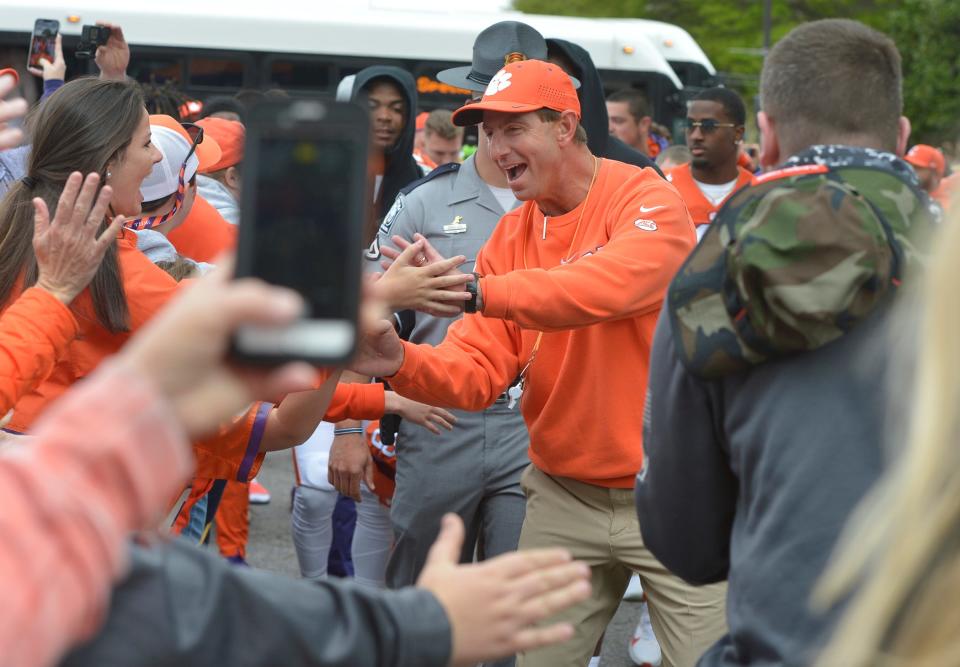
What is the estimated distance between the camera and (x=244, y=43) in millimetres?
14781

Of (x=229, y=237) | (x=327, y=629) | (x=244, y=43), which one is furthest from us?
(x=244, y=43)

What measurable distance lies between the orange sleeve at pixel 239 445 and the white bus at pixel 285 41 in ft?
37.6

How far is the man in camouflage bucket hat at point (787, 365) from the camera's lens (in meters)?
1.98

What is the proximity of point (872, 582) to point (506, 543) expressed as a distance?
3.18m

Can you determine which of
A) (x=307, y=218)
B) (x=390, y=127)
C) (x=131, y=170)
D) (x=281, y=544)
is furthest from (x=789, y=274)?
(x=281, y=544)

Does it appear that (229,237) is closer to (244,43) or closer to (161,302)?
(161,302)

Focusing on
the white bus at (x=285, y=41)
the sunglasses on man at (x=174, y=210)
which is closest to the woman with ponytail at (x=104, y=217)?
the sunglasses on man at (x=174, y=210)

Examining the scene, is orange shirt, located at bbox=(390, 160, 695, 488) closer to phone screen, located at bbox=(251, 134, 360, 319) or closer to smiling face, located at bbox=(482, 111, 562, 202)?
smiling face, located at bbox=(482, 111, 562, 202)

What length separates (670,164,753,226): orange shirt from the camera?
785cm

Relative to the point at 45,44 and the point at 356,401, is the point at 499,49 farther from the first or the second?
the point at 45,44

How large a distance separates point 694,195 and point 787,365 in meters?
6.05

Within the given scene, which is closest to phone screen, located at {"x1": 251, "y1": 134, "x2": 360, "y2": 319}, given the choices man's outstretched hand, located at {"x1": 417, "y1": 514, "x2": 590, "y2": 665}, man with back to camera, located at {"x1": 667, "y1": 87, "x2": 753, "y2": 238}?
man's outstretched hand, located at {"x1": 417, "y1": 514, "x2": 590, "y2": 665}

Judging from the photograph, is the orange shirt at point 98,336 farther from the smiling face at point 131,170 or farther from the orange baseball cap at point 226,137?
the orange baseball cap at point 226,137

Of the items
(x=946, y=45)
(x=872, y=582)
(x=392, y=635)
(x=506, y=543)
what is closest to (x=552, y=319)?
(x=506, y=543)
